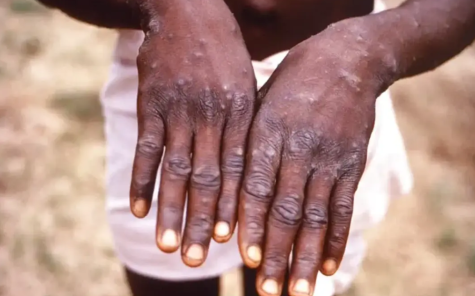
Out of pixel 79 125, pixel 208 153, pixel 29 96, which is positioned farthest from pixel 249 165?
pixel 29 96

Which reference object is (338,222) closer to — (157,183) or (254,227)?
(254,227)

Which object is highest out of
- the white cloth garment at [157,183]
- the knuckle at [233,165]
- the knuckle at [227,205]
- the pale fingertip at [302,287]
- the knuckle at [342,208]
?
the knuckle at [233,165]

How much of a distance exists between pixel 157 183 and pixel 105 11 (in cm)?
22

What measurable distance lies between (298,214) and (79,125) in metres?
1.23

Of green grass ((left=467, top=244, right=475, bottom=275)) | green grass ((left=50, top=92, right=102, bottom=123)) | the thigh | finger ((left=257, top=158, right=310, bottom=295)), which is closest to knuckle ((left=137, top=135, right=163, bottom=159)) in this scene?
finger ((left=257, top=158, right=310, bottom=295))

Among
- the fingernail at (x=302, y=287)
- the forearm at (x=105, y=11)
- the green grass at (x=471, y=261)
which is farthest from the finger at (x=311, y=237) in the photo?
the green grass at (x=471, y=261)

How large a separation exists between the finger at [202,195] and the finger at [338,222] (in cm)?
9

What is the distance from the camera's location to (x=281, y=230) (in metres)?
0.46

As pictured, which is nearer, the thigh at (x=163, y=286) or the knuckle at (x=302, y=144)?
the knuckle at (x=302, y=144)

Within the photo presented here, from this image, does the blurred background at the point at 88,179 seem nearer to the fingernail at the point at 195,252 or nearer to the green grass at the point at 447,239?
the green grass at the point at 447,239

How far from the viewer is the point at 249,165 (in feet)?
1.53

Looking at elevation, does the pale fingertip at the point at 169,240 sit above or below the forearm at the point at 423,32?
below

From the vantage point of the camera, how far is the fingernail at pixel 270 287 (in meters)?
0.45

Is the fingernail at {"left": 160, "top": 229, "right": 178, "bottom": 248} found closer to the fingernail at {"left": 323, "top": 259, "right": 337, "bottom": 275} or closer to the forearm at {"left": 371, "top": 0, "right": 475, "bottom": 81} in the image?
the fingernail at {"left": 323, "top": 259, "right": 337, "bottom": 275}
